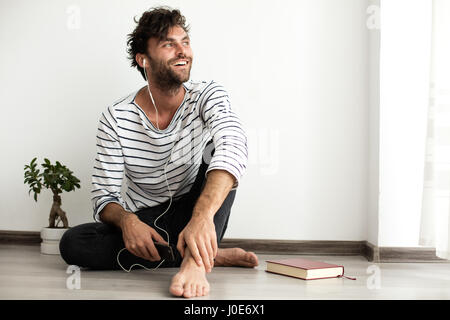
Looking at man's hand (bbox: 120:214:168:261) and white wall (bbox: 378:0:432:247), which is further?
white wall (bbox: 378:0:432:247)

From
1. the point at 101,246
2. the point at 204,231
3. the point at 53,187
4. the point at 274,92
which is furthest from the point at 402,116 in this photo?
the point at 53,187

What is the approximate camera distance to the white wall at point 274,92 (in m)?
2.33

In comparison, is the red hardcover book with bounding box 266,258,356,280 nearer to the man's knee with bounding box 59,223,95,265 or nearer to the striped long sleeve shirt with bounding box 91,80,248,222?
the striped long sleeve shirt with bounding box 91,80,248,222

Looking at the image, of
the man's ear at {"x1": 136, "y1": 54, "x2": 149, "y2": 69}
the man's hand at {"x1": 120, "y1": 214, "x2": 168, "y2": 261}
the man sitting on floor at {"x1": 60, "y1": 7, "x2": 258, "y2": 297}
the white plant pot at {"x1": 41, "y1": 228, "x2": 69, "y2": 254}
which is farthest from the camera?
the white plant pot at {"x1": 41, "y1": 228, "x2": 69, "y2": 254}

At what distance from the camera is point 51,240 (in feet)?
7.32

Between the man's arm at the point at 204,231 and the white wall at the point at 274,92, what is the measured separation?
0.89m

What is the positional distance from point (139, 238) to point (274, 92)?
993 mm

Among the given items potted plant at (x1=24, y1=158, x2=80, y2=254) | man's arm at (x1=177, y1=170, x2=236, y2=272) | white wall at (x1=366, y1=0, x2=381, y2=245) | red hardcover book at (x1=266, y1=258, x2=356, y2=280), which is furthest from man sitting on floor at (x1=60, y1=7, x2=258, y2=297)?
white wall at (x1=366, y1=0, x2=381, y2=245)

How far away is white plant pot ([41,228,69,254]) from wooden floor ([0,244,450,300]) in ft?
0.58

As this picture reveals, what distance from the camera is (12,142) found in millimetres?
2459

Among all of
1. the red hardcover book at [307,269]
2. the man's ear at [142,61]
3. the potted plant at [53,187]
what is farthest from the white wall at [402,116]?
the potted plant at [53,187]

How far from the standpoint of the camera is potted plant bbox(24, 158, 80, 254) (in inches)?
87.7
